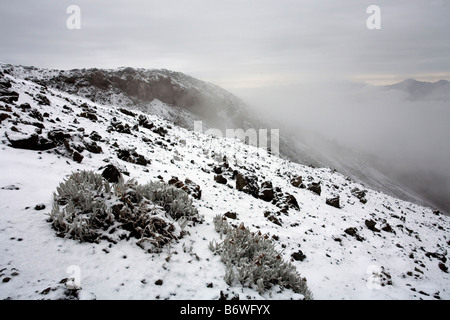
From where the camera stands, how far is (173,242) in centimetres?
429

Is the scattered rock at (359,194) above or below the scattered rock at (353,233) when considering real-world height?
below

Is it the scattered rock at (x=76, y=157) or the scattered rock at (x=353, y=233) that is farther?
the scattered rock at (x=353, y=233)

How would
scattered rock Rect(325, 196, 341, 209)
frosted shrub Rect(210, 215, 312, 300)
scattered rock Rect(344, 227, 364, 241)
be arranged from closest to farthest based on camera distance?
frosted shrub Rect(210, 215, 312, 300) < scattered rock Rect(344, 227, 364, 241) < scattered rock Rect(325, 196, 341, 209)

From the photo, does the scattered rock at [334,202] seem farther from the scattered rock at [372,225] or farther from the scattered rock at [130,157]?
the scattered rock at [130,157]

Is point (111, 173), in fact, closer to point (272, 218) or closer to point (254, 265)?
point (254, 265)

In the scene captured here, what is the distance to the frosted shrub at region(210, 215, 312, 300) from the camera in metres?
3.65

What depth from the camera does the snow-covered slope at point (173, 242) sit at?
308cm

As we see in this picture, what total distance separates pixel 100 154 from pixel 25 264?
5.88 m

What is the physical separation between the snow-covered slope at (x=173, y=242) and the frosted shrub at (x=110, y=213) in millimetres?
193

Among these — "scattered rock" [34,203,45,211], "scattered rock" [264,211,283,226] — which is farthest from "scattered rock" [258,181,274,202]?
"scattered rock" [34,203,45,211]

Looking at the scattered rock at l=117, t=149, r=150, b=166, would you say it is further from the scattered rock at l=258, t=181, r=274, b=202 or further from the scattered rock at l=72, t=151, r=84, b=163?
the scattered rock at l=258, t=181, r=274, b=202

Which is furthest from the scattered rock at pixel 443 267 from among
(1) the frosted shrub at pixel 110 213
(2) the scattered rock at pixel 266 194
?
(1) the frosted shrub at pixel 110 213

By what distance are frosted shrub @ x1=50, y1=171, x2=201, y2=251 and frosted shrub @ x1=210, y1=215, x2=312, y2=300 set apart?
1213mm
